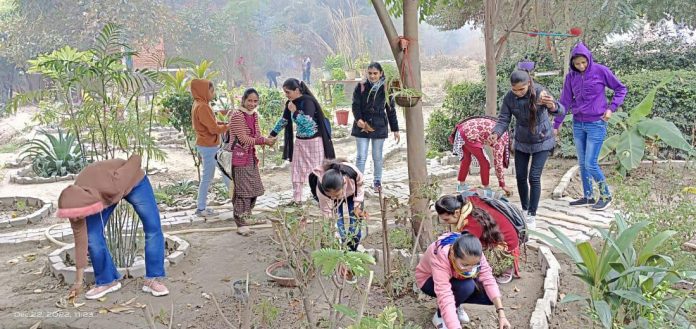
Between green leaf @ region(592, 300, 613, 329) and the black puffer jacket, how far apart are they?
11.6 feet

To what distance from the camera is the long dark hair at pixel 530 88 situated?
193 inches

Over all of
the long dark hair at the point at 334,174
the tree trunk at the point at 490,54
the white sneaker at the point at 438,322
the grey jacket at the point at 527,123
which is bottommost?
the white sneaker at the point at 438,322

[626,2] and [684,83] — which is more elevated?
[626,2]

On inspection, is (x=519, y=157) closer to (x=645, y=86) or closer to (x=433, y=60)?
(x=645, y=86)

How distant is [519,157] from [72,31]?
21207 millimetres

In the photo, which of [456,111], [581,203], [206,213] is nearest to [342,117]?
[456,111]

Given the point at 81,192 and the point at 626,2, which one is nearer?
the point at 81,192

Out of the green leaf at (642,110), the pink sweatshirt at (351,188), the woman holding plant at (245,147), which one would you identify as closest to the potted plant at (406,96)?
the pink sweatshirt at (351,188)

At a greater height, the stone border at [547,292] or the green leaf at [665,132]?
the green leaf at [665,132]

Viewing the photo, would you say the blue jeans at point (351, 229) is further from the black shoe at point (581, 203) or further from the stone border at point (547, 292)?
the black shoe at point (581, 203)

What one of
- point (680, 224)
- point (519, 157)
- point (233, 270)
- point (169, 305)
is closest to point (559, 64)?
point (519, 157)

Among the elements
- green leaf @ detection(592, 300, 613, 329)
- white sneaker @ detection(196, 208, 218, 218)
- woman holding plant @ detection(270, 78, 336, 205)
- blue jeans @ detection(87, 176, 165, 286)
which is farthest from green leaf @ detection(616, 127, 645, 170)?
white sneaker @ detection(196, 208, 218, 218)

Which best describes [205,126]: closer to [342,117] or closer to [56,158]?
[56,158]

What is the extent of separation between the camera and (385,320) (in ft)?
7.87
